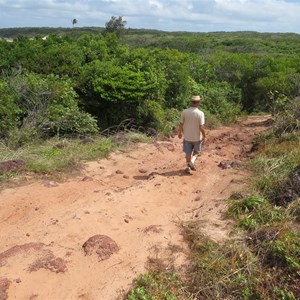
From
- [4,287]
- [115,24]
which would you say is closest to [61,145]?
[4,287]

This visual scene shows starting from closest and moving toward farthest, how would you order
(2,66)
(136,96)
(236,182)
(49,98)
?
(236,182) < (49,98) < (136,96) < (2,66)

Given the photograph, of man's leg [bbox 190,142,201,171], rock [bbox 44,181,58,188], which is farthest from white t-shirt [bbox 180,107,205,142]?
rock [bbox 44,181,58,188]

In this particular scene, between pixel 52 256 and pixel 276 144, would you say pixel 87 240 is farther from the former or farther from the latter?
pixel 276 144

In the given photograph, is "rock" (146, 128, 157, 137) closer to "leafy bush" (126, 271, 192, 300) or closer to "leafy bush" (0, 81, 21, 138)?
"leafy bush" (0, 81, 21, 138)

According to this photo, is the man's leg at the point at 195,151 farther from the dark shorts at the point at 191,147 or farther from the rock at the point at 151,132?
the rock at the point at 151,132

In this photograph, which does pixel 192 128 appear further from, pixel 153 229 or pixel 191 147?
pixel 153 229

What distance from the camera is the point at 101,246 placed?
4.41 metres

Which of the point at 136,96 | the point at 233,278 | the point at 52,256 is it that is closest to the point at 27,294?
the point at 52,256

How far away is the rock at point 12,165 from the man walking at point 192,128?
8.74 ft

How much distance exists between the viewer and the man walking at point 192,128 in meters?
6.66

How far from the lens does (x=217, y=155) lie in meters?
8.34

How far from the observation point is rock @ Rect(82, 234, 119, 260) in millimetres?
4320

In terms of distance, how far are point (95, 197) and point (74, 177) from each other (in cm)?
103

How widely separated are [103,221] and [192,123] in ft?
8.15
